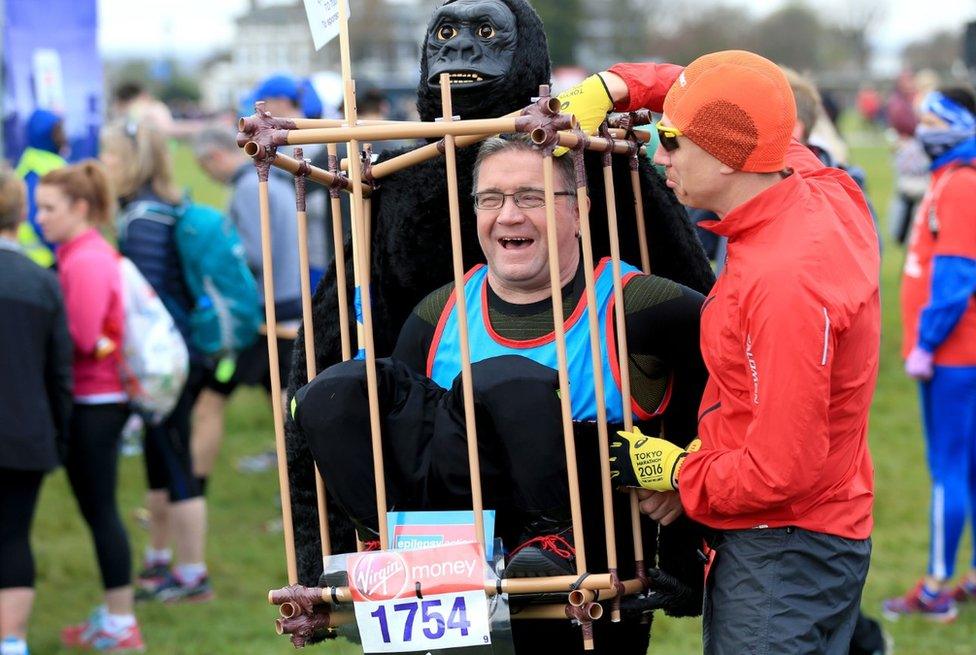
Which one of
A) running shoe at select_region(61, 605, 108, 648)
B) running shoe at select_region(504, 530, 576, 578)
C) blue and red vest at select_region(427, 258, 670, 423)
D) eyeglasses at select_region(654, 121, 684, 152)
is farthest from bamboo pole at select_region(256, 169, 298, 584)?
running shoe at select_region(61, 605, 108, 648)

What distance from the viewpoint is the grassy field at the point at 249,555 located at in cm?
556

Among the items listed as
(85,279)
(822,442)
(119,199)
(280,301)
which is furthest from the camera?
(280,301)

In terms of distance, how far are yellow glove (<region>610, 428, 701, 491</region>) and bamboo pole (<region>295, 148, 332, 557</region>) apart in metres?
0.67

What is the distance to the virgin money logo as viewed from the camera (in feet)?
8.52

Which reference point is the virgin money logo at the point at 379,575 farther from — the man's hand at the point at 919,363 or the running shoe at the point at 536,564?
the man's hand at the point at 919,363

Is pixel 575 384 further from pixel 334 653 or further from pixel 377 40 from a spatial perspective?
pixel 377 40

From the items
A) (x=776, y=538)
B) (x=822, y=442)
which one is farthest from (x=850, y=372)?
(x=776, y=538)

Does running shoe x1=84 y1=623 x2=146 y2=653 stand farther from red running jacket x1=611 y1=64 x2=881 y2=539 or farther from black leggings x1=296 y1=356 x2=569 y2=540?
red running jacket x1=611 y1=64 x2=881 y2=539

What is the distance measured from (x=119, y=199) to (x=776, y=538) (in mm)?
4260

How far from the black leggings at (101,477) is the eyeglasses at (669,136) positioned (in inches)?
134

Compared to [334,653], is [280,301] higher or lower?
higher

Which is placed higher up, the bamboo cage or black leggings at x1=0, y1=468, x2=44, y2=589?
the bamboo cage

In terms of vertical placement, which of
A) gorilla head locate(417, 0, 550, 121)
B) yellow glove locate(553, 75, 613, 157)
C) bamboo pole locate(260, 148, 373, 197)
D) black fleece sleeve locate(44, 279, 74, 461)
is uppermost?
gorilla head locate(417, 0, 550, 121)

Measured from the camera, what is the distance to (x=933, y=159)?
5.57m
